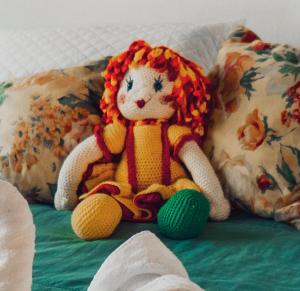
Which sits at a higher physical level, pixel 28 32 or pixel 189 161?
pixel 28 32

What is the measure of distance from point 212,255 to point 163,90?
15.9 inches

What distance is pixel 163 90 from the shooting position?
125 centimetres

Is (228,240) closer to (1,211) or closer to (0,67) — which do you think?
(1,211)

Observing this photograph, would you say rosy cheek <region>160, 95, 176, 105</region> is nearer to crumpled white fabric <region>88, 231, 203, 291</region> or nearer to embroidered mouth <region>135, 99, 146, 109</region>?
embroidered mouth <region>135, 99, 146, 109</region>

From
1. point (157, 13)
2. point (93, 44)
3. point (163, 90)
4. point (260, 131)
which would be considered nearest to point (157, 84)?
point (163, 90)

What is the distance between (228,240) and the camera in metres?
1.06

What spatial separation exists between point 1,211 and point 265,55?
32.0 inches

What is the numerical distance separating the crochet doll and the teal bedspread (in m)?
0.08

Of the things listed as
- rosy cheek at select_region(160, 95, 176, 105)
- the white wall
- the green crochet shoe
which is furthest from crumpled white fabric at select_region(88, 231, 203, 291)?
the white wall

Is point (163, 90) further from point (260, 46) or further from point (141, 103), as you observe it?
point (260, 46)

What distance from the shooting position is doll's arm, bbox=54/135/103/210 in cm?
124

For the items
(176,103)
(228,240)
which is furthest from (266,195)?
(176,103)

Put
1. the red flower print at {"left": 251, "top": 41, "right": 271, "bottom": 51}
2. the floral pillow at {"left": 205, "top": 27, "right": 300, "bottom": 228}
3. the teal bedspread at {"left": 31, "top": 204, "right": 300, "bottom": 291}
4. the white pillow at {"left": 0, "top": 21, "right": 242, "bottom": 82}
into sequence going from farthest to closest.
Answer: the white pillow at {"left": 0, "top": 21, "right": 242, "bottom": 82}
the red flower print at {"left": 251, "top": 41, "right": 271, "bottom": 51}
the floral pillow at {"left": 205, "top": 27, "right": 300, "bottom": 228}
the teal bedspread at {"left": 31, "top": 204, "right": 300, "bottom": 291}

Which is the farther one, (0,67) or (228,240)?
(0,67)
